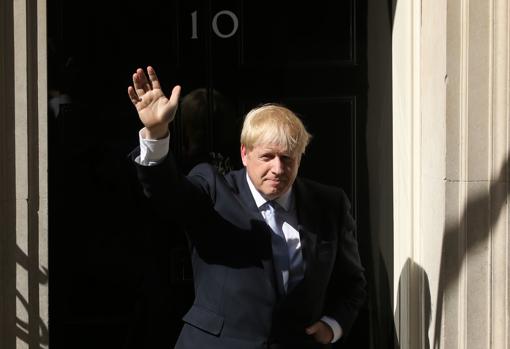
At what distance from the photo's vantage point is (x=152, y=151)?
3.90m

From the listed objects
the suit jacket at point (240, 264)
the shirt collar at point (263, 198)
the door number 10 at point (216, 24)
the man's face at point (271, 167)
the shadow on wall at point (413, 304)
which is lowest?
the shadow on wall at point (413, 304)

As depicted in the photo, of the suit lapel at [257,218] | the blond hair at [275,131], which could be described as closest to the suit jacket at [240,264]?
the suit lapel at [257,218]

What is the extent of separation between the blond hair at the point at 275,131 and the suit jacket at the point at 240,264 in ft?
0.87

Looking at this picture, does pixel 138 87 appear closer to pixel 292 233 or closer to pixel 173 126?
pixel 292 233

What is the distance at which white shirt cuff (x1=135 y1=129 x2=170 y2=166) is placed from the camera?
12.8 feet

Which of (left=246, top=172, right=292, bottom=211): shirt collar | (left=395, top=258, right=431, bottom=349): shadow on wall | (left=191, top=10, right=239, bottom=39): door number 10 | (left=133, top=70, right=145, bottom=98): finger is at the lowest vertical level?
(left=395, top=258, right=431, bottom=349): shadow on wall

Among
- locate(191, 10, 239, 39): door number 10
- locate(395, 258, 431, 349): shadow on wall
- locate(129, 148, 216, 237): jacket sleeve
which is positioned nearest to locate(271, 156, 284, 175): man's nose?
locate(129, 148, 216, 237): jacket sleeve

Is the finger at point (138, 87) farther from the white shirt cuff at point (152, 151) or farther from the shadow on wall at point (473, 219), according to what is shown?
the shadow on wall at point (473, 219)

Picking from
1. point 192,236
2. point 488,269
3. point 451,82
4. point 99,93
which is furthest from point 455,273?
point 99,93

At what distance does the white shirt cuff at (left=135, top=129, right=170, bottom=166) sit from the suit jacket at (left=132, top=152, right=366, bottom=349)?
95 mm

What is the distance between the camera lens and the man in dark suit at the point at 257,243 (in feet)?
13.3

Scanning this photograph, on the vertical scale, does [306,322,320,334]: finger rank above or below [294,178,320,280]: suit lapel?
below

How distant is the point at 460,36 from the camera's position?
Result: 173 inches
